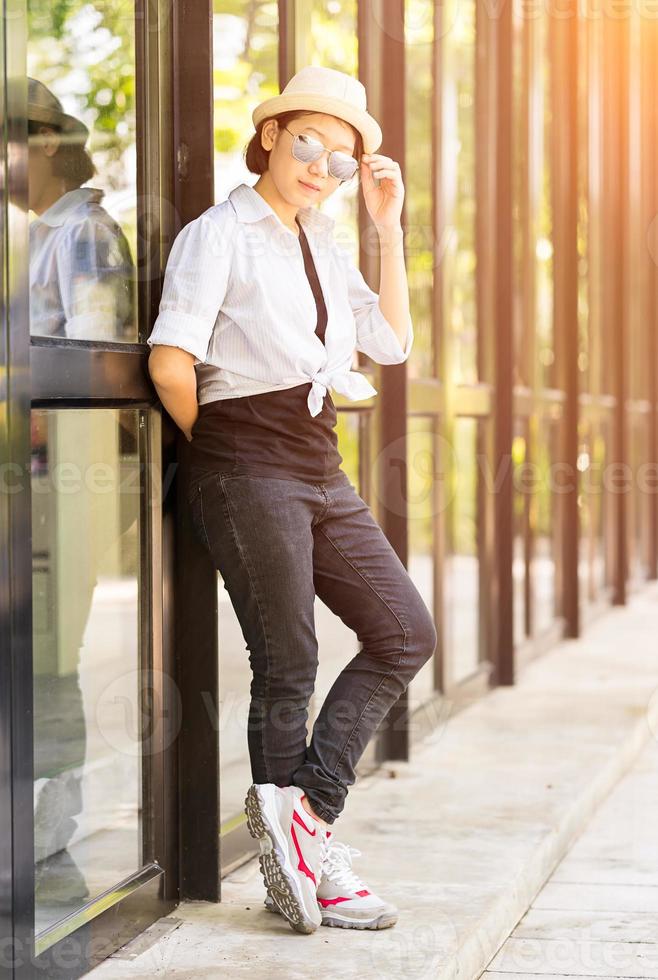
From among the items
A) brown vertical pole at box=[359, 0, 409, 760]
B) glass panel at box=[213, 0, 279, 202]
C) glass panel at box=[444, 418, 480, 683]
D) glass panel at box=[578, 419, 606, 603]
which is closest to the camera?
glass panel at box=[213, 0, 279, 202]

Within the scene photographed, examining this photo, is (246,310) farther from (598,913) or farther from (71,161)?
(598,913)

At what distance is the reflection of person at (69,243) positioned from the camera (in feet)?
9.06

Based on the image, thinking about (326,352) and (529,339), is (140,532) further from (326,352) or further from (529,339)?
(529,339)

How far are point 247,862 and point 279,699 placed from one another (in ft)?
2.66

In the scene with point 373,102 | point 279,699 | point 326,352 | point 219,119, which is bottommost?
point 279,699

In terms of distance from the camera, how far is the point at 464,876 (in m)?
3.51

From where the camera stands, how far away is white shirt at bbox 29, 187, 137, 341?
275 cm

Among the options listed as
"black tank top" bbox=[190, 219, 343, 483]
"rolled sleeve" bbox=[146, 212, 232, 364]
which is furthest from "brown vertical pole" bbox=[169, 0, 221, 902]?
"rolled sleeve" bbox=[146, 212, 232, 364]

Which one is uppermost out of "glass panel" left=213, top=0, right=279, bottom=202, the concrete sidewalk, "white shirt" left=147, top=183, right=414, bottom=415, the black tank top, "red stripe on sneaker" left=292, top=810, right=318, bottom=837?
"glass panel" left=213, top=0, right=279, bottom=202

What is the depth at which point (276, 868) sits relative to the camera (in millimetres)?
2984

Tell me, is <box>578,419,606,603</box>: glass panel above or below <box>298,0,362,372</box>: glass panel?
below

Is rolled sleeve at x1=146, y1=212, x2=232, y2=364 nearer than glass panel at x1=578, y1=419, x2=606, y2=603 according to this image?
Yes

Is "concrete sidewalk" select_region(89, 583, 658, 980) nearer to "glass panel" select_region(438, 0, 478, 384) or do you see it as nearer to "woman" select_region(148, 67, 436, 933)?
"woman" select_region(148, 67, 436, 933)

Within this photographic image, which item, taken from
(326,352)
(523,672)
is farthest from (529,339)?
(326,352)
